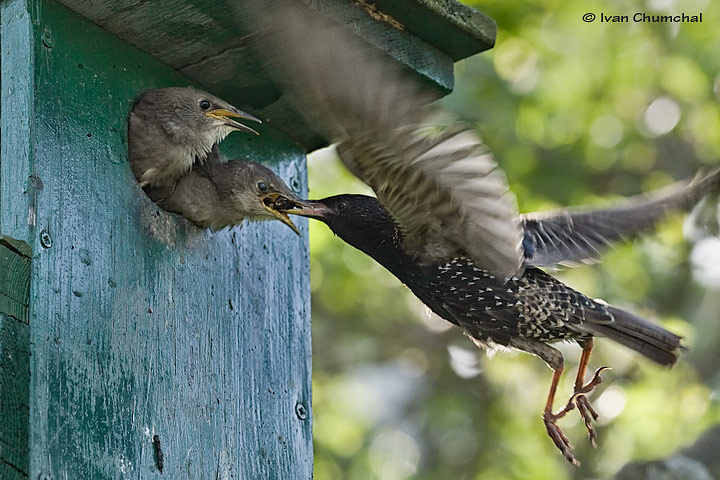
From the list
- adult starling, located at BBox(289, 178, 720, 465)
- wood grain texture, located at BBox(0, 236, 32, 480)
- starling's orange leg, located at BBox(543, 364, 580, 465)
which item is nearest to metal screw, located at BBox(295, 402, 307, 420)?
adult starling, located at BBox(289, 178, 720, 465)

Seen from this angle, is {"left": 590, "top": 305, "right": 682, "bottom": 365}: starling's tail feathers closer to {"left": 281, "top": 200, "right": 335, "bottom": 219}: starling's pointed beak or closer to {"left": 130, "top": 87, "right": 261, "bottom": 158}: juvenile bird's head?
{"left": 281, "top": 200, "right": 335, "bottom": 219}: starling's pointed beak

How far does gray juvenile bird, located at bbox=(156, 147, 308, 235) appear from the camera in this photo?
10.0 ft

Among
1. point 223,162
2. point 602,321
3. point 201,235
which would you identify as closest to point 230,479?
point 201,235

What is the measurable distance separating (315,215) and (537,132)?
347cm

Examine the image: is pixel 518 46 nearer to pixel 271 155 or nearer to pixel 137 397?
pixel 271 155

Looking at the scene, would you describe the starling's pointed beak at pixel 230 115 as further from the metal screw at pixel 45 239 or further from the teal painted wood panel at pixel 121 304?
the metal screw at pixel 45 239

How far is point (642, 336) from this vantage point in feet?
10.8

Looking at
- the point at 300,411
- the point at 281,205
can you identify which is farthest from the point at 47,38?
the point at 300,411

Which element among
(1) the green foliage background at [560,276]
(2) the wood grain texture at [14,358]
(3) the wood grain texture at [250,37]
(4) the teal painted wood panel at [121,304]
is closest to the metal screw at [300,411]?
(4) the teal painted wood panel at [121,304]

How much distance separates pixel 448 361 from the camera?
272 inches

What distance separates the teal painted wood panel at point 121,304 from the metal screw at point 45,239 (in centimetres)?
1

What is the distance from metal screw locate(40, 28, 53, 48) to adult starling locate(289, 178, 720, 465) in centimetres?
86

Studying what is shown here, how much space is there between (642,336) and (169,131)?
1.50 metres

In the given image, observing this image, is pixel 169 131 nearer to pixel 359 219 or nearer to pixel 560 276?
pixel 359 219
